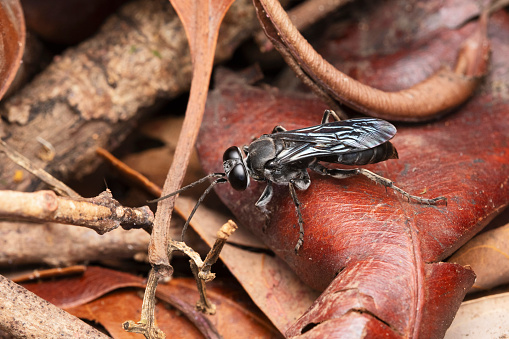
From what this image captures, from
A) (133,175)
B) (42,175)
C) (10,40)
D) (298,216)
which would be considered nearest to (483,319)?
(298,216)

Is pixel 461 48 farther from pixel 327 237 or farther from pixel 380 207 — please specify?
pixel 327 237

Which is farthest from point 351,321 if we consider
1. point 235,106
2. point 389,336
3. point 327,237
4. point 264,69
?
point 264,69

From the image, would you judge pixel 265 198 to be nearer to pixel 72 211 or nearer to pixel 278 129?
pixel 278 129

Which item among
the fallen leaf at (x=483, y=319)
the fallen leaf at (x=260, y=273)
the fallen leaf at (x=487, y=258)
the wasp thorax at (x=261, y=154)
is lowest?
the fallen leaf at (x=483, y=319)

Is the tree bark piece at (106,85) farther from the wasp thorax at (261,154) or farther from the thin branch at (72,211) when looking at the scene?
the thin branch at (72,211)

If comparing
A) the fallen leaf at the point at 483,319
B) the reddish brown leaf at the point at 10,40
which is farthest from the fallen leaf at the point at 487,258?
the reddish brown leaf at the point at 10,40
